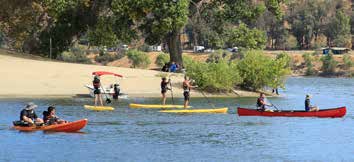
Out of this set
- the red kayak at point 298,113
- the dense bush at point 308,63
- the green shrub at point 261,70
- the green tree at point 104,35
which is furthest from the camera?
the dense bush at point 308,63

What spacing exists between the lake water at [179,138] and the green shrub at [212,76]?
41.6 feet

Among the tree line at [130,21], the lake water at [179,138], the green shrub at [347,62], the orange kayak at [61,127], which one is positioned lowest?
the lake water at [179,138]

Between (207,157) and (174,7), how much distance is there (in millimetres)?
37830

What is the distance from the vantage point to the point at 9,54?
239 feet

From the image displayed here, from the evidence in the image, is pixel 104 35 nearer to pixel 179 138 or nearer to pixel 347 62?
pixel 179 138

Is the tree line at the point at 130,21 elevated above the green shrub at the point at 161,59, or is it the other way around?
the tree line at the point at 130,21

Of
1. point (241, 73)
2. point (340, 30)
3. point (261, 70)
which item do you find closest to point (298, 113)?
point (261, 70)

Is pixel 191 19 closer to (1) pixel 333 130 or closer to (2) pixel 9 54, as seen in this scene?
(2) pixel 9 54

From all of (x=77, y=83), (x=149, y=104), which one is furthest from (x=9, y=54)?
(x=149, y=104)

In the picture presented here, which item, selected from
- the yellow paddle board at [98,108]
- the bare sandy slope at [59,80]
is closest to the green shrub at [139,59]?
the bare sandy slope at [59,80]

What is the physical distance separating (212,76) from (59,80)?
1111cm

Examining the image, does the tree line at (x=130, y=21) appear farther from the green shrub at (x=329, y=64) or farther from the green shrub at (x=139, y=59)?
the green shrub at (x=329, y=64)

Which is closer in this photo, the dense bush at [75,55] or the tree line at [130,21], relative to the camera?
the tree line at [130,21]

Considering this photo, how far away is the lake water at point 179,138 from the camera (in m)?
30.8
